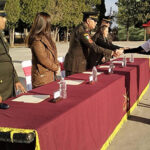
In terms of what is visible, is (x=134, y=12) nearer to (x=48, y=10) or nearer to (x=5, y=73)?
(x=48, y=10)

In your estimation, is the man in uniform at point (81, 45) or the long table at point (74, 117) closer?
the long table at point (74, 117)

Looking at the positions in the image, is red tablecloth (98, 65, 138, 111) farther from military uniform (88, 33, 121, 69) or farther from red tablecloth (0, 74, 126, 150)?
red tablecloth (0, 74, 126, 150)

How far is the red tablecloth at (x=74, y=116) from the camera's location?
2172 mm

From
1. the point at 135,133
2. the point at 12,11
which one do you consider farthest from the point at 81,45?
the point at 12,11

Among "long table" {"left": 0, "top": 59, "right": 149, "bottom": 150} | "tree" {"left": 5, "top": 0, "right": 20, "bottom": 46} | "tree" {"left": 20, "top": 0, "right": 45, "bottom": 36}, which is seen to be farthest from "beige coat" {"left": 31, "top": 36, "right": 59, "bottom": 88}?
"tree" {"left": 20, "top": 0, "right": 45, "bottom": 36}

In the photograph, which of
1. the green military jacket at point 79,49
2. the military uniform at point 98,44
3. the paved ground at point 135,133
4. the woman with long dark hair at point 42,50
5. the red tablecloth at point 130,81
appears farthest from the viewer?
the military uniform at point 98,44

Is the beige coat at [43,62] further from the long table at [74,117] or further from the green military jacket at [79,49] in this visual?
the green military jacket at [79,49]

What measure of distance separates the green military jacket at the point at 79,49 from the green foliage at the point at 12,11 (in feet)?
76.9

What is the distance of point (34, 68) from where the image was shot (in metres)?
3.91

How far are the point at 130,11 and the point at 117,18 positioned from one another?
2.42m

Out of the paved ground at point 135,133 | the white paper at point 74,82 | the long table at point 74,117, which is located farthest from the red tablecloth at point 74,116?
the paved ground at point 135,133

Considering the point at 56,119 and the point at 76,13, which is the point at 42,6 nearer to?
the point at 76,13

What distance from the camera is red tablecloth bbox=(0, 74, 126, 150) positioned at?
217 cm

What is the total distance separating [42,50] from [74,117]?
1.37 metres
